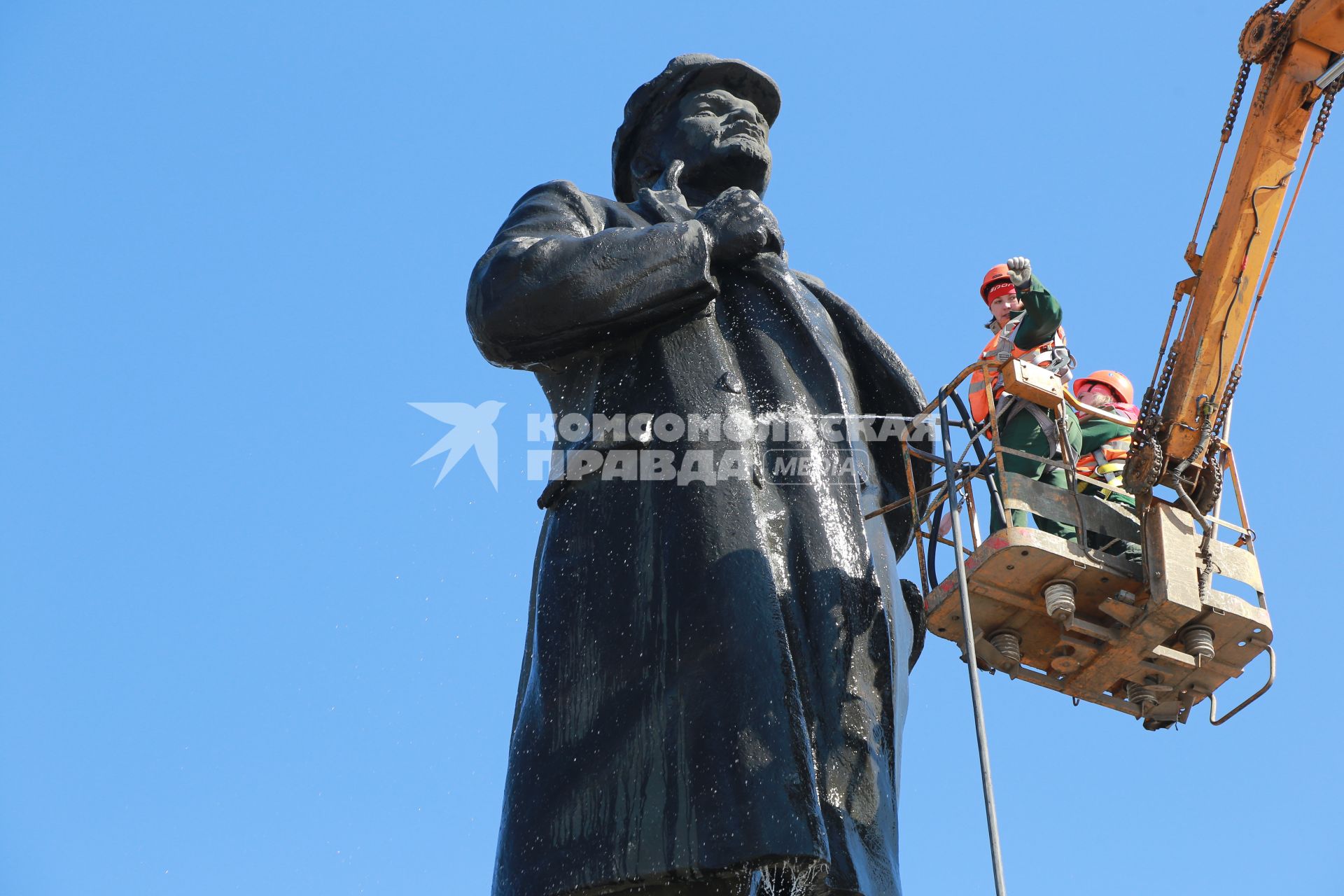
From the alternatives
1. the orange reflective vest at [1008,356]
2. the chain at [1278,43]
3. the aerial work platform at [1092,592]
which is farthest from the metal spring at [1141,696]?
the chain at [1278,43]

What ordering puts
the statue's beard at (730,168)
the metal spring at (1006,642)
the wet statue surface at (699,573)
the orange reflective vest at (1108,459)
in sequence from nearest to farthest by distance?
the wet statue surface at (699,573)
the metal spring at (1006,642)
the statue's beard at (730,168)
the orange reflective vest at (1108,459)

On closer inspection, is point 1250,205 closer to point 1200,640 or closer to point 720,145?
point 1200,640

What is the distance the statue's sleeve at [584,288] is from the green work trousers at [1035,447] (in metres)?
2.24

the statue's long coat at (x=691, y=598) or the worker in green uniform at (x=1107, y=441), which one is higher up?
the worker in green uniform at (x=1107, y=441)

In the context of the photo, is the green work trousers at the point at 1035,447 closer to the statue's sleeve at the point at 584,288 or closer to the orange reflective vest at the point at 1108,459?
the orange reflective vest at the point at 1108,459

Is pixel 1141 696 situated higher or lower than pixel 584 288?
lower

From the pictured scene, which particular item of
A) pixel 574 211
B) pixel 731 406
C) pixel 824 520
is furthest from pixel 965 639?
pixel 574 211

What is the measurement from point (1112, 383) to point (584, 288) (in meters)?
6.31

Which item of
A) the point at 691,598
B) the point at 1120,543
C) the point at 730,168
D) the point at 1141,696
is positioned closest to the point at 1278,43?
the point at 1120,543

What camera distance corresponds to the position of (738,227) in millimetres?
9812

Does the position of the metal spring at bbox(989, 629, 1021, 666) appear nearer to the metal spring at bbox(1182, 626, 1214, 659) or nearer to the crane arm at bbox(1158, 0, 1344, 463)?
the metal spring at bbox(1182, 626, 1214, 659)

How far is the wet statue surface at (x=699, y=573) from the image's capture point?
829 centimetres

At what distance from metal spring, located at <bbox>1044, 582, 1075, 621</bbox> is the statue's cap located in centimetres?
335

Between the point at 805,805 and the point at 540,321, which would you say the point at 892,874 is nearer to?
the point at 805,805
